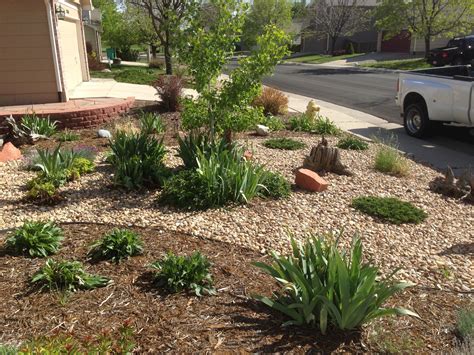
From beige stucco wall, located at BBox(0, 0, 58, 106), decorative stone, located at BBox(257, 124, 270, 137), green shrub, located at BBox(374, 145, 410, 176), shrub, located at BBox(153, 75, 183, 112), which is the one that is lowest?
green shrub, located at BBox(374, 145, 410, 176)

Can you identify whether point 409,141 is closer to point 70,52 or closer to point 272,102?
point 272,102

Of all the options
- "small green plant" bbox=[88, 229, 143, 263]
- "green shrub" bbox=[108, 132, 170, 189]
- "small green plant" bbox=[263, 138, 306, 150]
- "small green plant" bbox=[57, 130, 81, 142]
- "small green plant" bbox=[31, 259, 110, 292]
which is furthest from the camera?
"small green plant" bbox=[57, 130, 81, 142]

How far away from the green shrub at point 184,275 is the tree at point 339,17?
49.5 metres

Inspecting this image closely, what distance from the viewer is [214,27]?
5805mm

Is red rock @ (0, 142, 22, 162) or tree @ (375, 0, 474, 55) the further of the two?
tree @ (375, 0, 474, 55)

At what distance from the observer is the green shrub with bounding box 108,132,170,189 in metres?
5.68

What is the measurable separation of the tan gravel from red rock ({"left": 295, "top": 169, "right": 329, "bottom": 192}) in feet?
0.39

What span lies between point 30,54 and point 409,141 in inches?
349

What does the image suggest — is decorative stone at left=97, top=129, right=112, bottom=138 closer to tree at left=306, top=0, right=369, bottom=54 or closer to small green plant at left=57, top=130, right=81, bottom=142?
small green plant at left=57, top=130, right=81, bottom=142

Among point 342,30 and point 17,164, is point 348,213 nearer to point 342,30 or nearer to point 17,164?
point 17,164

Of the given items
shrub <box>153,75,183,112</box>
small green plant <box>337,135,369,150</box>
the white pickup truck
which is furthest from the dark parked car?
small green plant <box>337,135,369,150</box>

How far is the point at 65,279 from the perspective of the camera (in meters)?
3.49

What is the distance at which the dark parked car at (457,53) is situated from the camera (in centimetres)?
2531

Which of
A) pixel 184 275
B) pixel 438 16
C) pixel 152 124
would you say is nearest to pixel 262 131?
pixel 152 124
